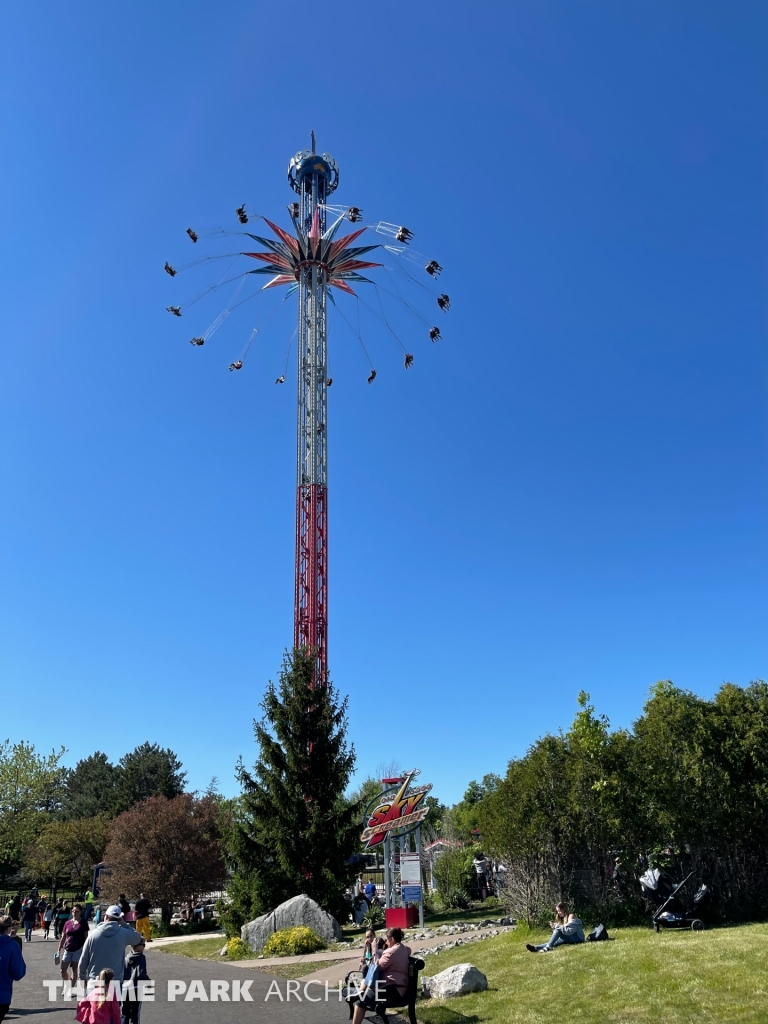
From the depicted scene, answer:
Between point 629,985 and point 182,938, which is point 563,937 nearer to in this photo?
point 629,985

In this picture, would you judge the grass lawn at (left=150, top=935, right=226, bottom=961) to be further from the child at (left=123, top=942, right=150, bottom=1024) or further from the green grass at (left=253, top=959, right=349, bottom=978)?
the child at (left=123, top=942, right=150, bottom=1024)

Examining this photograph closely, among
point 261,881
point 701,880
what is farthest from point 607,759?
point 261,881

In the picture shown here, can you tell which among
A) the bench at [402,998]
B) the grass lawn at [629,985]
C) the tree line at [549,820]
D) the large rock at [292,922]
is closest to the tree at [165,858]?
the tree line at [549,820]

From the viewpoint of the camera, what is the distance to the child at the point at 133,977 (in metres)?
8.44

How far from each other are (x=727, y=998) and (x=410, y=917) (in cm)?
1447

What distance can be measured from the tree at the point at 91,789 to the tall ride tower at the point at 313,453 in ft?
130

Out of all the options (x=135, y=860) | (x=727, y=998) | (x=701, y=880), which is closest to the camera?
(x=727, y=998)

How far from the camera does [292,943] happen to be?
62.8 ft

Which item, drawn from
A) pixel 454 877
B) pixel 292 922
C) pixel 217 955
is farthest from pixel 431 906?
pixel 217 955

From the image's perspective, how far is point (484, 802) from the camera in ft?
74.6

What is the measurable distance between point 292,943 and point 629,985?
11060 millimetres

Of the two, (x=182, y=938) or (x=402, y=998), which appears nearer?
(x=402, y=998)

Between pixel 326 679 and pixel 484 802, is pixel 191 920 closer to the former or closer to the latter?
pixel 326 679

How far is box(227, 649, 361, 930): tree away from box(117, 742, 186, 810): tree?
41.8 m
